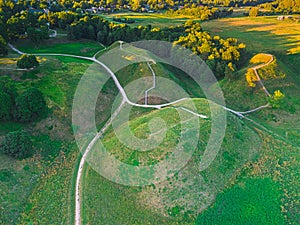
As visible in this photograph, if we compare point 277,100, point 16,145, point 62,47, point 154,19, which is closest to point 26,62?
point 16,145

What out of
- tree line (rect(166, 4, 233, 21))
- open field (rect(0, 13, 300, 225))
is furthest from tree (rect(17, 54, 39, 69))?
tree line (rect(166, 4, 233, 21))

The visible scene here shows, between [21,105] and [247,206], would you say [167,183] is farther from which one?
[21,105]

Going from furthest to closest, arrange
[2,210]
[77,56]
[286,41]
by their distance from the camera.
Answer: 1. [286,41]
2. [77,56]
3. [2,210]

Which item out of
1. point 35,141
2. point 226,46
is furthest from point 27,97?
point 226,46

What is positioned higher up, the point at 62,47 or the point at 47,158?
the point at 62,47

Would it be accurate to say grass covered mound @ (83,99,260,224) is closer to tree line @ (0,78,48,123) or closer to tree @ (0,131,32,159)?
tree @ (0,131,32,159)

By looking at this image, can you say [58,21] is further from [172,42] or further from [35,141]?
[35,141]
